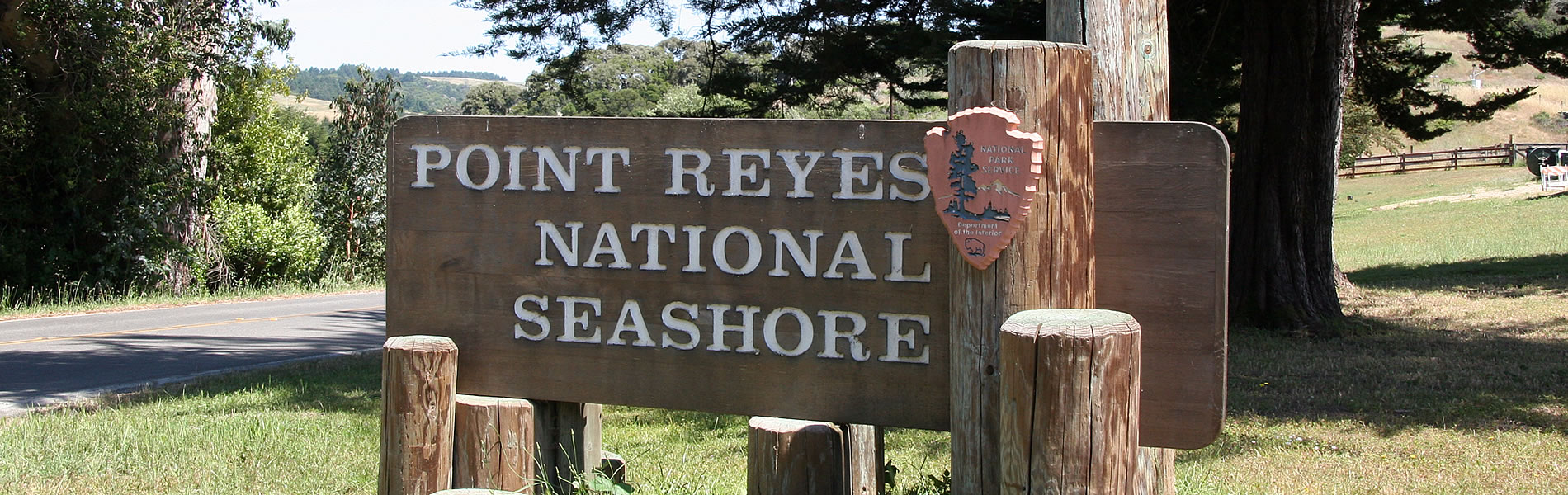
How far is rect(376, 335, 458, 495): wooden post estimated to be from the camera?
301 cm

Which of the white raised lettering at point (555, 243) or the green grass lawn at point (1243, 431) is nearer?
the white raised lettering at point (555, 243)

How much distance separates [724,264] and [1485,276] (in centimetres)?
1479

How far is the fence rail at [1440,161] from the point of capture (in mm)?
49719

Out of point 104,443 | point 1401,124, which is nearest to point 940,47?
point 104,443

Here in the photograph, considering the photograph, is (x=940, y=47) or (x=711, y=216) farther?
(x=940, y=47)

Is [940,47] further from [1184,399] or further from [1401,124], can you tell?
[1401,124]

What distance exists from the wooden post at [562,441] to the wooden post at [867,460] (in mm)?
766

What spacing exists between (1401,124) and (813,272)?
1432 centimetres

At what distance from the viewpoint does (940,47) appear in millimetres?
9094

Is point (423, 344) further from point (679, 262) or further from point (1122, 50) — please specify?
point (1122, 50)

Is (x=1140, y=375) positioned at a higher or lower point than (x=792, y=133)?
lower

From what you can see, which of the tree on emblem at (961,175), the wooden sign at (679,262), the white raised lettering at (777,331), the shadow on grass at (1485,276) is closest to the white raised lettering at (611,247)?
the wooden sign at (679,262)

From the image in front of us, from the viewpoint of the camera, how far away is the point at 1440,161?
171 feet

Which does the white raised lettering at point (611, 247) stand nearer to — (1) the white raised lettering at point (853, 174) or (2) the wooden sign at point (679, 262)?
(2) the wooden sign at point (679, 262)
